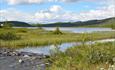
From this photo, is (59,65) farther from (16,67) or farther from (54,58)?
(16,67)

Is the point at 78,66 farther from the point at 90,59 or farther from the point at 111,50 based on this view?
the point at 111,50

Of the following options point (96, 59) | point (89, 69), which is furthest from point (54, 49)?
point (96, 59)

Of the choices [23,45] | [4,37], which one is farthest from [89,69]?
[4,37]

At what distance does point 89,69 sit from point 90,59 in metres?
2.57

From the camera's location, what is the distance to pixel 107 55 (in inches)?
592

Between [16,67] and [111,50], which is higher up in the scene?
[111,50]

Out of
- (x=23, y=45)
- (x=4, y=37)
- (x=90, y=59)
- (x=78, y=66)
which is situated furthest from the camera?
(x=4, y=37)

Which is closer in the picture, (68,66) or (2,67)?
(68,66)

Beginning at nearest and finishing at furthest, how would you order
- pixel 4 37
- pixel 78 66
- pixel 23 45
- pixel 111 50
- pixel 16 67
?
pixel 78 66 < pixel 111 50 < pixel 16 67 < pixel 23 45 < pixel 4 37

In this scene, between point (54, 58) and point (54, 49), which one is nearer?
point (54, 49)

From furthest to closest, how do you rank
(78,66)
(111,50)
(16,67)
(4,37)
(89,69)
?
(4,37), (16,67), (111,50), (78,66), (89,69)

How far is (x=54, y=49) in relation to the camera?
13031mm

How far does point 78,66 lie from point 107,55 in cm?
224

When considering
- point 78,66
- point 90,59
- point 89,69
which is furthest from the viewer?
point 90,59
